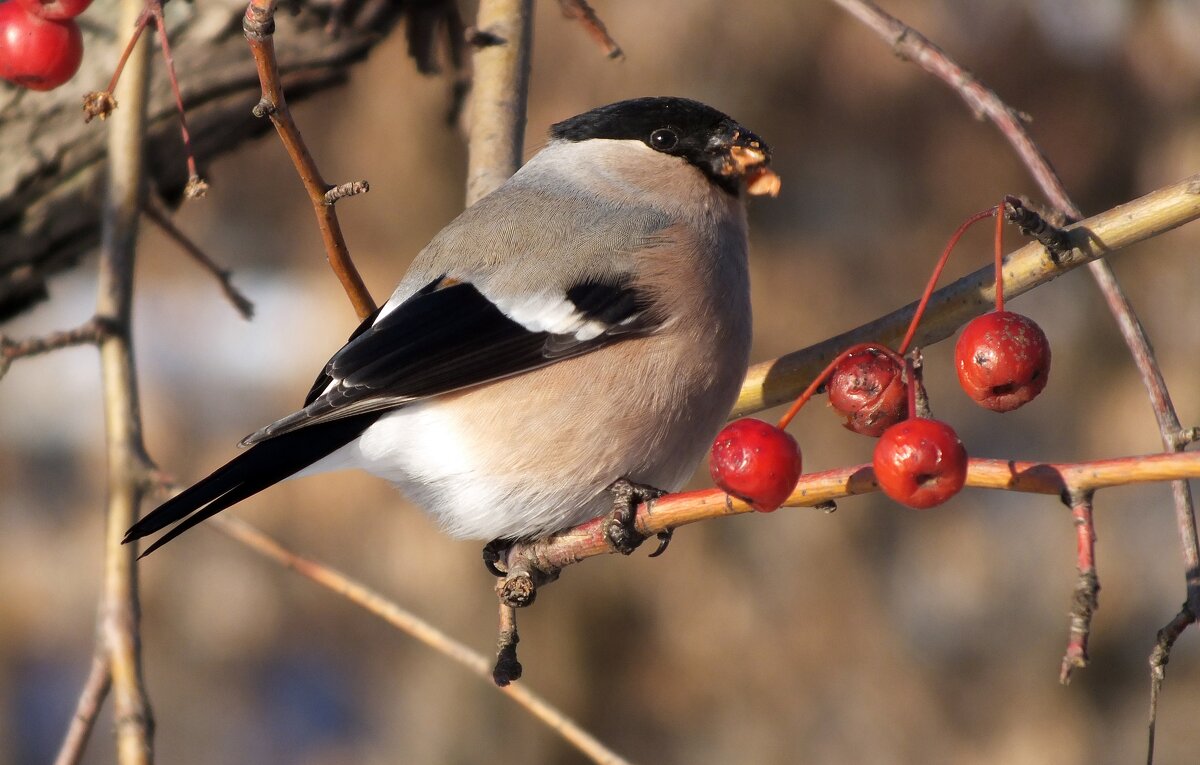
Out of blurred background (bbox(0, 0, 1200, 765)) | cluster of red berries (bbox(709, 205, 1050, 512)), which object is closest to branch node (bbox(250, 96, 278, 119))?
cluster of red berries (bbox(709, 205, 1050, 512))

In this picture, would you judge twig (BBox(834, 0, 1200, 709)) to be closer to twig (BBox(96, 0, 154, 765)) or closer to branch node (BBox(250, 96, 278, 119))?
branch node (BBox(250, 96, 278, 119))

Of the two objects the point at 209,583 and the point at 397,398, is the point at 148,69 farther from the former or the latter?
the point at 209,583

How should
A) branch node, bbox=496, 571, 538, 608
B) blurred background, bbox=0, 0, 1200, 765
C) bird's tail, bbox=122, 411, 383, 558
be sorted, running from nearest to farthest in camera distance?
1. bird's tail, bbox=122, 411, 383, 558
2. branch node, bbox=496, 571, 538, 608
3. blurred background, bbox=0, 0, 1200, 765

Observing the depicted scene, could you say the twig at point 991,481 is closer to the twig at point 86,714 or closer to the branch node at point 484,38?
the twig at point 86,714

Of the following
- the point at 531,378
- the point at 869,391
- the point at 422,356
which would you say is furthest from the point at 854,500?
the point at 869,391

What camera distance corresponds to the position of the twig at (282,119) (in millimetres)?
1295

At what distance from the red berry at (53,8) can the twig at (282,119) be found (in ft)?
1.63

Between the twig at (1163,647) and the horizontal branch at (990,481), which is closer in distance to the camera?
the horizontal branch at (990,481)

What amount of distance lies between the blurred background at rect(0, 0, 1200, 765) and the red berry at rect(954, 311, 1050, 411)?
3.39 m

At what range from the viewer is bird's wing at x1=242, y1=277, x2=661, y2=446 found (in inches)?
72.1

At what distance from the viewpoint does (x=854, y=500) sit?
5051mm

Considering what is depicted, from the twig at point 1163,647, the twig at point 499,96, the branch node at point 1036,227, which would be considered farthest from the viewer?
the twig at point 499,96

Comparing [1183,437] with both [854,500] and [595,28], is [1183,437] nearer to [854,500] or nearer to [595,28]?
[595,28]

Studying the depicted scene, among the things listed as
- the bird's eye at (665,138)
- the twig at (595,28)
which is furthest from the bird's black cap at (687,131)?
the twig at (595,28)
